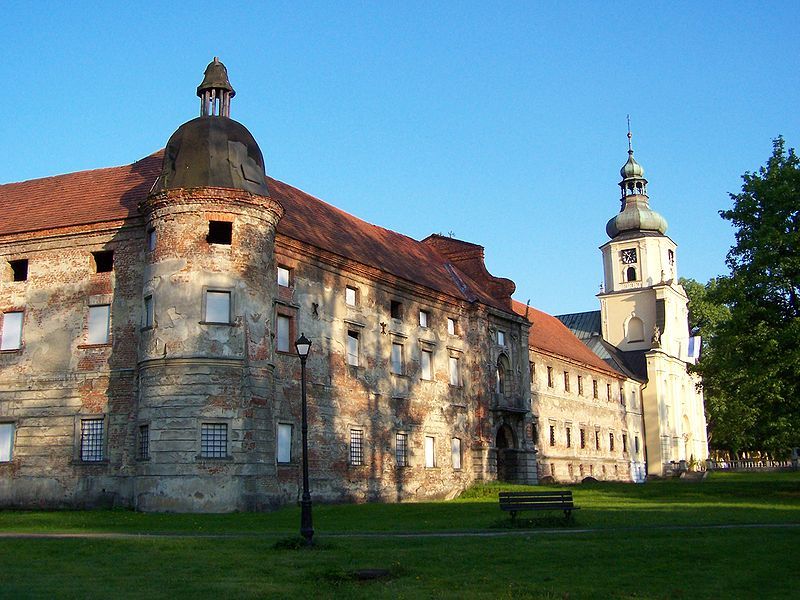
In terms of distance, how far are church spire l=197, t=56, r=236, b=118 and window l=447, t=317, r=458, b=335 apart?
15904 millimetres

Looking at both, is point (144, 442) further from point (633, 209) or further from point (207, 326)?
point (633, 209)

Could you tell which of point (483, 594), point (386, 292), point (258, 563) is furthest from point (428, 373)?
point (483, 594)

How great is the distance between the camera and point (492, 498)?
3853 centimetres

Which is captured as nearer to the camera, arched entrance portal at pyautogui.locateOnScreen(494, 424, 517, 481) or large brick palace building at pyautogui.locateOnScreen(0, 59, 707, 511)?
large brick palace building at pyautogui.locateOnScreen(0, 59, 707, 511)

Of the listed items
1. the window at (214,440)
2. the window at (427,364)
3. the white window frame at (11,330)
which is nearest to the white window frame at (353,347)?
the window at (427,364)

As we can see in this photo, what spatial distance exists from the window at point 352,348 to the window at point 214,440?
335 inches

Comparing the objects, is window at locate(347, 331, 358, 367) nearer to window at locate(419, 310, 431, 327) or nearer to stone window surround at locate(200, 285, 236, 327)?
window at locate(419, 310, 431, 327)

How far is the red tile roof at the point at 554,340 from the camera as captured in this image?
59469 mm

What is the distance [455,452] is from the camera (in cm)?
4338

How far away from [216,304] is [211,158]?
5122mm

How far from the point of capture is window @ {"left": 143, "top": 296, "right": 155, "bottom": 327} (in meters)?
30.6

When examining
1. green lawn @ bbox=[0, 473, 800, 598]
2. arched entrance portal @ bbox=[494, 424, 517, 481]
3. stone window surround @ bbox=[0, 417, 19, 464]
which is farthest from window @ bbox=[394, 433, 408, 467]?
stone window surround @ bbox=[0, 417, 19, 464]

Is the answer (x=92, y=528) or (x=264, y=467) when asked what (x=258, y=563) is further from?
(x=264, y=467)

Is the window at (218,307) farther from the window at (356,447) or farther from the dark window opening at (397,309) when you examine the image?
the dark window opening at (397,309)
